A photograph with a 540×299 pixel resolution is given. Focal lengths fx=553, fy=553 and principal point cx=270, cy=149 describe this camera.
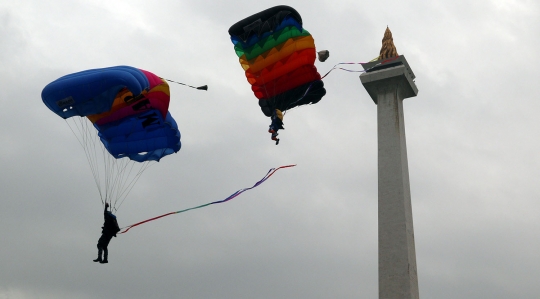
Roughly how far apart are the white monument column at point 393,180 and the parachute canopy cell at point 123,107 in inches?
348

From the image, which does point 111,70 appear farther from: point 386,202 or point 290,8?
point 386,202

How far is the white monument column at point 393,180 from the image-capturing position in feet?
70.4

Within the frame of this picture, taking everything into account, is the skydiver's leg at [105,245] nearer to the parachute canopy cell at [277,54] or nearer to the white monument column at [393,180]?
the parachute canopy cell at [277,54]

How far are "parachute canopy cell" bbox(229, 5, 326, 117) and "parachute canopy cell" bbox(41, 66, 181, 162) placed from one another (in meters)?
3.51

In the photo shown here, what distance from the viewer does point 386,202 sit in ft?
74.8

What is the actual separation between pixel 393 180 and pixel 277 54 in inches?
285

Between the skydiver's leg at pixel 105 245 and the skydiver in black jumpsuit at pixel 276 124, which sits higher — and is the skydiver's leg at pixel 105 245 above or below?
below

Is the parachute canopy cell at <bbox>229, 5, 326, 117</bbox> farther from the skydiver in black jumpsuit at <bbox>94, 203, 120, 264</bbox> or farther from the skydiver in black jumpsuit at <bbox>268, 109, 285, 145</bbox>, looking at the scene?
the skydiver in black jumpsuit at <bbox>94, 203, 120, 264</bbox>

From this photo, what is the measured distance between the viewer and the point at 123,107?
20.2 metres

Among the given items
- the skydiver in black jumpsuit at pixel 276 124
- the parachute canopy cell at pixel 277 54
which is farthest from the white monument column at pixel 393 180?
the skydiver in black jumpsuit at pixel 276 124

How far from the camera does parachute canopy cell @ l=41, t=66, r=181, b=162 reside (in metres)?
18.1

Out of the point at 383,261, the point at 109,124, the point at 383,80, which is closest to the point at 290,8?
the point at 383,80

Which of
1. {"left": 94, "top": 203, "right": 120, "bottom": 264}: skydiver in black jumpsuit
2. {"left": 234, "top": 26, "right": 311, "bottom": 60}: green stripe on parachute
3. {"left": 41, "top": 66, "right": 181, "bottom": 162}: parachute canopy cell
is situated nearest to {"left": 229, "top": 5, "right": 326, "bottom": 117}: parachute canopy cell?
{"left": 234, "top": 26, "right": 311, "bottom": 60}: green stripe on parachute

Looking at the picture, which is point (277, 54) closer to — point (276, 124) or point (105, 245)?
point (276, 124)
